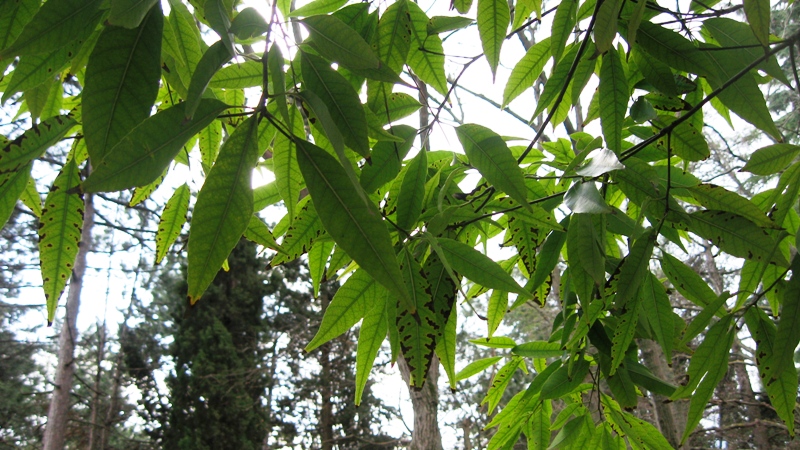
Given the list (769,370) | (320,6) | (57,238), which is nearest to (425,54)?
(320,6)

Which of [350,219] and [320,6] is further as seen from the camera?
[320,6]

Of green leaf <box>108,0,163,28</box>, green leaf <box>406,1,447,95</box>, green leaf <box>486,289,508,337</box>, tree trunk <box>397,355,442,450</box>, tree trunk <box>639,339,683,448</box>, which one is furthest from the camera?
tree trunk <box>397,355,442,450</box>

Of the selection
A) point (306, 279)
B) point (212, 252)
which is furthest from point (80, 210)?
point (306, 279)

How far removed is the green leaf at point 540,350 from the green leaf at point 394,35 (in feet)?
2.49

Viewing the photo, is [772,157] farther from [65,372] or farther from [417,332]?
[65,372]

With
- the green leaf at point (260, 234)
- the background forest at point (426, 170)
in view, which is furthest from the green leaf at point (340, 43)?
the green leaf at point (260, 234)

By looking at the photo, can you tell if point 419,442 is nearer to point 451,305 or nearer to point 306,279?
point 451,305

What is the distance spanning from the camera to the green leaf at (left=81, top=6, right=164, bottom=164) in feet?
1.66

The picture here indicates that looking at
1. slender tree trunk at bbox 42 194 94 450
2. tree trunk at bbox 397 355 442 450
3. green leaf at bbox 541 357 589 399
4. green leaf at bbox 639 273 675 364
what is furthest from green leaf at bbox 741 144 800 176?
slender tree trunk at bbox 42 194 94 450

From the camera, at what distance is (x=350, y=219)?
50 cm

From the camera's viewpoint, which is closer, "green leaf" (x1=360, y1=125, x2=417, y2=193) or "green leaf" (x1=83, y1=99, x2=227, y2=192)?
"green leaf" (x1=83, y1=99, x2=227, y2=192)

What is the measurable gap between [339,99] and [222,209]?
188 millimetres

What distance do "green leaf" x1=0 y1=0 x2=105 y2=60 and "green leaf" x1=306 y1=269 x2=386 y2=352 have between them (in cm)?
46

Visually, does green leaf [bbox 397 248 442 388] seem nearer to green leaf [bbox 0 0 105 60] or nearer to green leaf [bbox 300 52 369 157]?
green leaf [bbox 300 52 369 157]
